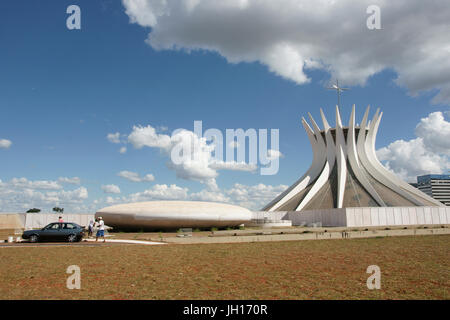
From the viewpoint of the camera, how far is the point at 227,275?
8859mm

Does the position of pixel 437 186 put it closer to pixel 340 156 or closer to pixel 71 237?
pixel 340 156

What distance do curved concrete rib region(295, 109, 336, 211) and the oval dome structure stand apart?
20.1m

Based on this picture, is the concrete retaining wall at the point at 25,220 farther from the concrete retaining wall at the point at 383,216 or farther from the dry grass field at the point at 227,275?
the concrete retaining wall at the point at 383,216

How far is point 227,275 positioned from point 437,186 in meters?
176

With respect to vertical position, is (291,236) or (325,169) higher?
(325,169)

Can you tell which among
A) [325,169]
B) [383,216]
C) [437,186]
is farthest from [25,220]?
[437,186]

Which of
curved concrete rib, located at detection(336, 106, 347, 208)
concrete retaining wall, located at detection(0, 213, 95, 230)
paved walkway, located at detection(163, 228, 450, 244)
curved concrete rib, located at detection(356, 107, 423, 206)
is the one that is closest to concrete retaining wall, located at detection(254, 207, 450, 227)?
paved walkway, located at detection(163, 228, 450, 244)

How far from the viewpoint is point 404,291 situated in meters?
6.93

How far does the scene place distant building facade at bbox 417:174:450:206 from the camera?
15162cm

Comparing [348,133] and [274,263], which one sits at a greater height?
[348,133]

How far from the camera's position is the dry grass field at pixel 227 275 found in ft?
22.5
